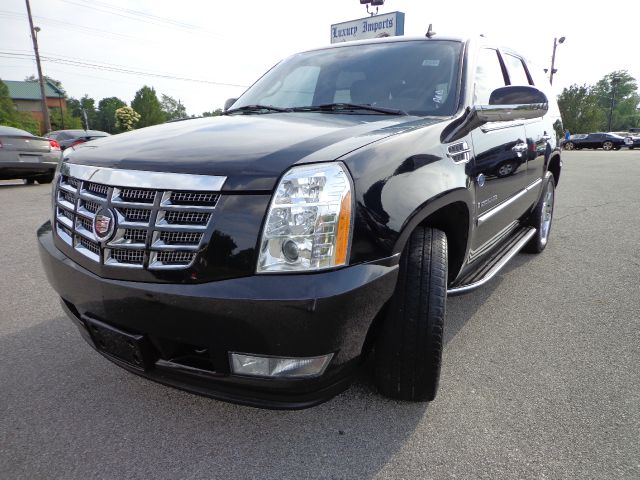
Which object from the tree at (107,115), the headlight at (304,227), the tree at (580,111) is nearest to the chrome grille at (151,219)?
the headlight at (304,227)

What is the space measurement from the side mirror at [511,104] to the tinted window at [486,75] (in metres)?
0.23

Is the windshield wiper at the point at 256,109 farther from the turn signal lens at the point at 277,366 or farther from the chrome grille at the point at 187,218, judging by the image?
the turn signal lens at the point at 277,366

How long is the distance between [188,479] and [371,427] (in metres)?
0.75

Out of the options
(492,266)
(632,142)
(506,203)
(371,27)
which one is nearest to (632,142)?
(632,142)

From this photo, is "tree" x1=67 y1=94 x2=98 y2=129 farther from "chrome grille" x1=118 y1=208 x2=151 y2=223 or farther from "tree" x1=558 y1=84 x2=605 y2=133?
"chrome grille" x1=118 y1=208 x2=151 y2=223

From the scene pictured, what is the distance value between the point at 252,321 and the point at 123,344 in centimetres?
59

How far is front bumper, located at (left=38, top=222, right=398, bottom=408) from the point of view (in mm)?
1453

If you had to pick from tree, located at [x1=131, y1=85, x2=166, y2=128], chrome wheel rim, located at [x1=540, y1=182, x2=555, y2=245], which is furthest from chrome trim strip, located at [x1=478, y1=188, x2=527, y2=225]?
tree, located at [x1=131, y1=85, x2=166, y2=128]

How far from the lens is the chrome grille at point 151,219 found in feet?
5.02

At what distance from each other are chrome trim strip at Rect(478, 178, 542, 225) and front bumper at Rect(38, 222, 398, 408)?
1.14 m

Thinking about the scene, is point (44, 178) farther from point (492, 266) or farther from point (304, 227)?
point (304, 227)

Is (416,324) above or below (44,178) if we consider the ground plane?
above

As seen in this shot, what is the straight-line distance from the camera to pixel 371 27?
61.3 ft

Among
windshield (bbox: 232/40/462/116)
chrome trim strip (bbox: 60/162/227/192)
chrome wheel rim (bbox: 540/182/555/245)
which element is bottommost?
chrome wheel rim (bbox: 540/182/555/245)
